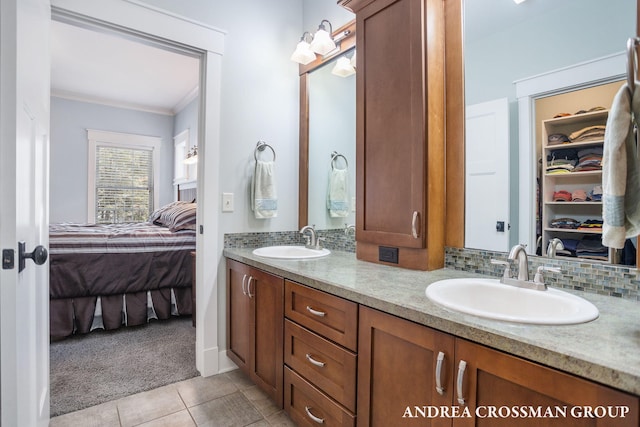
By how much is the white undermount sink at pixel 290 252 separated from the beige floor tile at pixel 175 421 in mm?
920

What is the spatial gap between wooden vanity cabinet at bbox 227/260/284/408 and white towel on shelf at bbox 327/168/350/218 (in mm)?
716

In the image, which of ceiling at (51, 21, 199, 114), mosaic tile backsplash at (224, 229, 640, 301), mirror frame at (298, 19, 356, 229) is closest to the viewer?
mosaic tile backsplash at (224, 229, 640, 301)

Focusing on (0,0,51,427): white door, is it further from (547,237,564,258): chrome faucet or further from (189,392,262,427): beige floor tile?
(547,237,564,258): chrome faucet

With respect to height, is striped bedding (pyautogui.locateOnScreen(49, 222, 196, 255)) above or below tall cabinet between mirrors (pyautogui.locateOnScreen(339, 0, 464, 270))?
below

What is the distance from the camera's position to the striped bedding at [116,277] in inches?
109

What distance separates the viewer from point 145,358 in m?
2.41

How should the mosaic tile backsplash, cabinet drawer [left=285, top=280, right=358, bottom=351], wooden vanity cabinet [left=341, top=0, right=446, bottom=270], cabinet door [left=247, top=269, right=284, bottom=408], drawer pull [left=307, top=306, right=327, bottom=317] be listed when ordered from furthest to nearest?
cabinet door [left=247, top=269, right=284, bottom=408] < wooden vanity cabinet [left=341, top=0, right=446, bottom=270] < drawer pull [left=307, top=306, right=327, bottom=317] < cabinet drawer [left=285, top=280, right=358, bottom=351] < the mosaic tile backsplash

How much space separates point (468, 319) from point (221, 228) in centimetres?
171

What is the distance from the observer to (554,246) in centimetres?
127

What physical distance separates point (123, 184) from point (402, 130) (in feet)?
17.2

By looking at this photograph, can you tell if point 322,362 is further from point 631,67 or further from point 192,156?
point 192,156

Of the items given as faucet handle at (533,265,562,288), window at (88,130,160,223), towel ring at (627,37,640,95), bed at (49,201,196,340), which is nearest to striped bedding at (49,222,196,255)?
bed at (49,201,196,340)

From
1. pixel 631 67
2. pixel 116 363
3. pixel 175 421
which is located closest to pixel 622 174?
pixel 631 67

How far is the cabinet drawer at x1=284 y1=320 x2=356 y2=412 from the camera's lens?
4.17 ft
